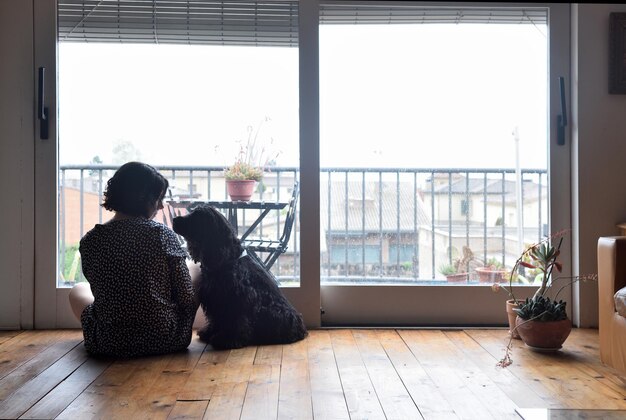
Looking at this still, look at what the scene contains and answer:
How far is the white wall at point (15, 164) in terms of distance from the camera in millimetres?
3389

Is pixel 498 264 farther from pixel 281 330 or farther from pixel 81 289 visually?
pixel 81 289

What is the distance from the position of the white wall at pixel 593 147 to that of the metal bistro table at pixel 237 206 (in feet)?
5.32

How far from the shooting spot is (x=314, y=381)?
7.85ft

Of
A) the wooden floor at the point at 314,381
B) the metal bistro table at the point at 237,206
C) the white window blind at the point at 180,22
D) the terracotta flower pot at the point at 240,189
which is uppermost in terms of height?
the white window blind at the point at 180,22

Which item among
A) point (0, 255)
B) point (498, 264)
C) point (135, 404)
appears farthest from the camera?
point (498, 264)

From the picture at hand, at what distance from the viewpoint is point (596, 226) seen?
11.3 feet

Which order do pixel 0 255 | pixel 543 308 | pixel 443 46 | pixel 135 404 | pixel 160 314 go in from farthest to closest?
pixel 443 46 → pixel 0 255 → pixel 543 308 → pixel 160 314 → pixel 135 404

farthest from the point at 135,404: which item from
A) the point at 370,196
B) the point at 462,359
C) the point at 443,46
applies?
the point at 443,46

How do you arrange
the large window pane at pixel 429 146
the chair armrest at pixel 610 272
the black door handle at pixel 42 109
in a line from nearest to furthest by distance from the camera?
the chair armrest at pixel 610 272 < the black door handle at pixel 42 109 < the large window pane at pixel 429 146

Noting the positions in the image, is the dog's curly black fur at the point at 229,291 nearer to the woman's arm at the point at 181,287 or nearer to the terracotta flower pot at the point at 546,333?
the woman's arm at the point at 181,287

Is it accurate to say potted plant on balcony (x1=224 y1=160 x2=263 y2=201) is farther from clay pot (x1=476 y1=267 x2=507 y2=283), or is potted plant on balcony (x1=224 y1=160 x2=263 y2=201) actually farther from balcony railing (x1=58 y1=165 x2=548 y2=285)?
clay pot (x1=476 y1=267 x2=507 y2=283)

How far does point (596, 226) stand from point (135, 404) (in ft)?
8.47

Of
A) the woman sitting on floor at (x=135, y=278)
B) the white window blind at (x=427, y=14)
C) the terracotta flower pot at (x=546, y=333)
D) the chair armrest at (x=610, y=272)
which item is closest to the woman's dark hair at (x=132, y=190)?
the woman sitting on floor at (x=135, y=278)

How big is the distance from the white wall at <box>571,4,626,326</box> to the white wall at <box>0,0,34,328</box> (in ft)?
9.65
